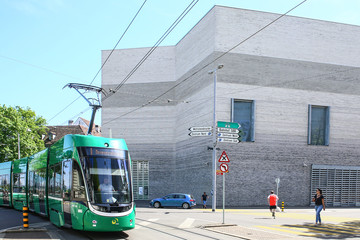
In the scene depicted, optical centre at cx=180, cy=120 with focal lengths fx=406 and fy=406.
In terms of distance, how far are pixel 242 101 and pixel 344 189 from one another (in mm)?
12608

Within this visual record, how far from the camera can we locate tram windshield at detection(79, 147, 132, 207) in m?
11.6

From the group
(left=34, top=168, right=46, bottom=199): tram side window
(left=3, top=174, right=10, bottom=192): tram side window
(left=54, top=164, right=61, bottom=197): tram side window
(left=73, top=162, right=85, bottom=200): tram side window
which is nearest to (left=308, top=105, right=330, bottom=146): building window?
(left=3, top=174, right=10, bottom=192): tram side window

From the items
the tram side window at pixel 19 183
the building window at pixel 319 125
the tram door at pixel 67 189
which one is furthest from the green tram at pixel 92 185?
the building window at pixel 319 125

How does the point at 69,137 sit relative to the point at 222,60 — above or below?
below

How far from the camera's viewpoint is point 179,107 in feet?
139

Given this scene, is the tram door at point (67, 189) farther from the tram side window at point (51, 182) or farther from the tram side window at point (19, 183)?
the tram side window at point (19, 183)

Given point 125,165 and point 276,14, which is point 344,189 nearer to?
point 276,14

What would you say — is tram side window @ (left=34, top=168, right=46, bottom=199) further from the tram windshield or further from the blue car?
the blue car

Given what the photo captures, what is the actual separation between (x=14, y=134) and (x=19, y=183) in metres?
26.5

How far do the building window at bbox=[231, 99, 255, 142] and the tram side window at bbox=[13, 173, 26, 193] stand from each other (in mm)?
17946

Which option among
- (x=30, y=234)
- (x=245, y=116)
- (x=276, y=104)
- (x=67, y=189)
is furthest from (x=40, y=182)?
(x=276, y=104)

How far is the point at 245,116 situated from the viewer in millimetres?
34500

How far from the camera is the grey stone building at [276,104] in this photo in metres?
34.1

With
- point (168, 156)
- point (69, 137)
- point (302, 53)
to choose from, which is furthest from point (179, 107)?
point (69, 137)
